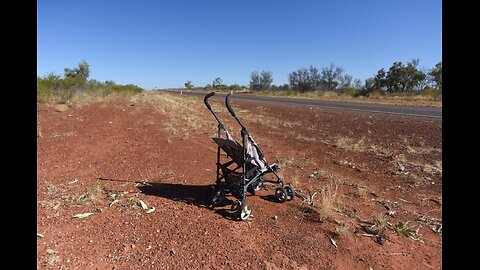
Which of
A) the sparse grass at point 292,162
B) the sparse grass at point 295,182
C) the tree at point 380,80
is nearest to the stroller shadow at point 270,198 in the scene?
the sparse grass at point 295,182

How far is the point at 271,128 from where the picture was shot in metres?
12.5

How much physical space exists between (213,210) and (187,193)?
821 mm

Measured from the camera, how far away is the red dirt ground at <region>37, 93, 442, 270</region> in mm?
3396

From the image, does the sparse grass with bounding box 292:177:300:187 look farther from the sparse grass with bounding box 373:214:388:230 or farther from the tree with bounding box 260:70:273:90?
the tree with bounding box 260:70:273:90

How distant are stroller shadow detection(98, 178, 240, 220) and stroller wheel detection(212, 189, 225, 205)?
0.24ft

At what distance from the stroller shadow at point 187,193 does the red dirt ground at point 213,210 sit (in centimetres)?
3

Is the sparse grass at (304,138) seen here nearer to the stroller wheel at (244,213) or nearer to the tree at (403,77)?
the stroller wheel at (244,213)

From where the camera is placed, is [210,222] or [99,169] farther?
[99,169]

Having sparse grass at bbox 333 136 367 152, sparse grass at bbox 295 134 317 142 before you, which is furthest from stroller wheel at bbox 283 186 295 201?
sparse grass at bbox 295 134 317 142

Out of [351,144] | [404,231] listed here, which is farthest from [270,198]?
[351,144]
